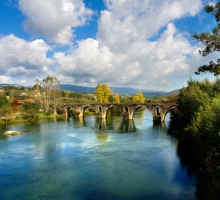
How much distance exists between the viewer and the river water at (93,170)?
13852mm

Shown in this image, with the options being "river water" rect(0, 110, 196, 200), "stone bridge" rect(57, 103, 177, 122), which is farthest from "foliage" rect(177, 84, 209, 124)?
"stone bridge" rect(57, 103, 177, 122)

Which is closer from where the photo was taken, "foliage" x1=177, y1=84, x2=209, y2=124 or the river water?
the river water

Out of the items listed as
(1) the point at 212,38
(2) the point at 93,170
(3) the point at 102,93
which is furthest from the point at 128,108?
(1) the point at 212,38

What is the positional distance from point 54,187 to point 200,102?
66.1 feet

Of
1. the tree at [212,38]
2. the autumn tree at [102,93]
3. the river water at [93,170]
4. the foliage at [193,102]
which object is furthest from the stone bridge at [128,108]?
the tree at [212,38]

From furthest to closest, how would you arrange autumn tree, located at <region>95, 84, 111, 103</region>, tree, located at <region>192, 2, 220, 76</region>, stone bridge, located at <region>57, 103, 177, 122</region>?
autumn tree, located at <region>95, 84, 111, 103</region> < stone bridge, located at <region>57, 103, 177, 122</region> < tree, located at <region>192, 2, 220, 76</region>

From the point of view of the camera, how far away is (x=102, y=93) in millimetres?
70312

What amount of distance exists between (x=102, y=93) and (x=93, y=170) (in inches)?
2086

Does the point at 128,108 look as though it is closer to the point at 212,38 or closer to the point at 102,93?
the point at 102,93

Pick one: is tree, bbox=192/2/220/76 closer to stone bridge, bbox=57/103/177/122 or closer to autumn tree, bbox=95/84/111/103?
stone bridge, bbox=57/103/177/122

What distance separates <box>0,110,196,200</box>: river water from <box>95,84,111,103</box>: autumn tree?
41855 millimetres

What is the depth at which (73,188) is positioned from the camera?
47.7ft

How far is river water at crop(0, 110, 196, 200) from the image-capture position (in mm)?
13852

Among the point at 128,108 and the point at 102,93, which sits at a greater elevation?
the point at 102,93
